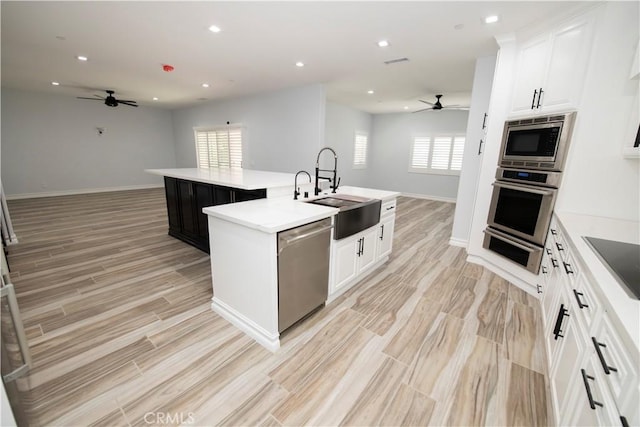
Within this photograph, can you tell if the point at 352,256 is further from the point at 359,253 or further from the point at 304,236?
the point at 304,236

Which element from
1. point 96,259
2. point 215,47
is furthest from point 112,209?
point 215,47

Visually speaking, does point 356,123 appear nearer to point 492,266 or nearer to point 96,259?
point 492,266

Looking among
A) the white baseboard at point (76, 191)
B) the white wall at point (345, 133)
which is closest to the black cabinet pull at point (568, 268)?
the white wall at point (345, 133)

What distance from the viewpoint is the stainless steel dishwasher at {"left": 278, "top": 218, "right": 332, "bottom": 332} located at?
72.2 inches

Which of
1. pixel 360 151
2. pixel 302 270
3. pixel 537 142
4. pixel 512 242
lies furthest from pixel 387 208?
pixel 360 151

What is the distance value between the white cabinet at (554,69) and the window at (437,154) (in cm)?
462

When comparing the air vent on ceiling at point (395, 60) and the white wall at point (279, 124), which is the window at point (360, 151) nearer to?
the white wall at point (279, 124)

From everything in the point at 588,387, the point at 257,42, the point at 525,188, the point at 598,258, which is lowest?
the point at 588,387

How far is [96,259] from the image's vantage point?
3.30 m

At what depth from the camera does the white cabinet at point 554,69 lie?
7.40ft

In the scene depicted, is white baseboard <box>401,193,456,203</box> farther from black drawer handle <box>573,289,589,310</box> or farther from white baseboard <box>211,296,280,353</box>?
white baseboard <box>211,296,280,353</box>

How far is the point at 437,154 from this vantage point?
763 centimetres

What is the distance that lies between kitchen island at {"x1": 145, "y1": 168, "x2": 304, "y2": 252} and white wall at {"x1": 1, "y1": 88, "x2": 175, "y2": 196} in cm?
561

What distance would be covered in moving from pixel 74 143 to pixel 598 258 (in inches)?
406
